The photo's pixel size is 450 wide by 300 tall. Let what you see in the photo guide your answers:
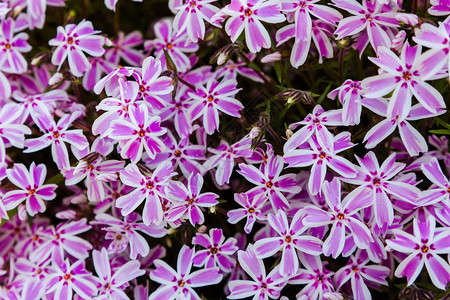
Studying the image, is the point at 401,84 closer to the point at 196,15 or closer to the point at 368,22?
the point at 368,22

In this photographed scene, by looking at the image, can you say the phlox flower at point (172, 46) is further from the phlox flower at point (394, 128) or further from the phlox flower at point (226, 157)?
the phlox flower at point (394, 128)

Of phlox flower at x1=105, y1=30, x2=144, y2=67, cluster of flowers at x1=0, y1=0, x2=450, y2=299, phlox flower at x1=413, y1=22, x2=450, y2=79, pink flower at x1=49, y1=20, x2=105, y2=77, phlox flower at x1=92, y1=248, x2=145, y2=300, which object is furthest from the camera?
phlox flower at x1=105, y1=30, x2=144, y2=67

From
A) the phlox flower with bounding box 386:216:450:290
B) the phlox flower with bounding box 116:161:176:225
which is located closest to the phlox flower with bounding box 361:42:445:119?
the phlox flower with bounding box 386:216:450:290

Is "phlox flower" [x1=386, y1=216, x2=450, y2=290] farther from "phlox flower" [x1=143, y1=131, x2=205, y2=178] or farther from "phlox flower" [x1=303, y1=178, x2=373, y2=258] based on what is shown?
"phlox flower" [x1=143, y1=131, x2=205, y2=178]

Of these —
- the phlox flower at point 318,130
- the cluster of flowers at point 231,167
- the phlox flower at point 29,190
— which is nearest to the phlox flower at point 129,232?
the cluster of flowers at point 231,167

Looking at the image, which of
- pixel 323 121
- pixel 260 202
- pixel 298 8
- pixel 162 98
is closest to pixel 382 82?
pixel 323 121

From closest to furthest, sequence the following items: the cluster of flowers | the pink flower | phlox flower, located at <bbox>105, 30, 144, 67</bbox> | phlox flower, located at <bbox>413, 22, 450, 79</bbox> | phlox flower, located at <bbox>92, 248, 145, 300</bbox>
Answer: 1. phlox flower, located at <bbox>413, 22, 450, 79</bbox>
2. the cluster of flowers
3. phlox flower, located at <bbox>92, 248, 145, 300</bbox>
4. the pink flower
5. phlox flower, located at <bbox>105, 30, 144, 67</bbox>
